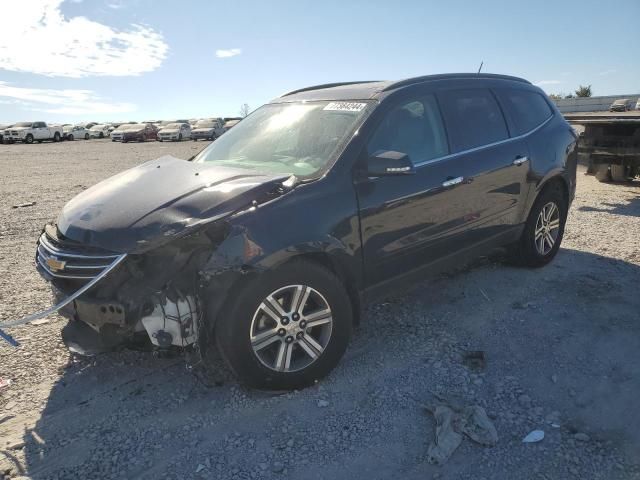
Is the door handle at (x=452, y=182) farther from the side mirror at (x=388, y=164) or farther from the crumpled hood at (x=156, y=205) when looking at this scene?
the crumpled hood at (x=156, y=205)

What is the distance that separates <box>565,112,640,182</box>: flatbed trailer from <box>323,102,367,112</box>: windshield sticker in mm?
7292

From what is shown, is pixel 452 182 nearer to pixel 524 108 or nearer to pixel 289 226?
pixel 289 226

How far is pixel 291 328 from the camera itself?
3109 mm

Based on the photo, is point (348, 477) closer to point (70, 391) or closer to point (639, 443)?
point (639, 443)

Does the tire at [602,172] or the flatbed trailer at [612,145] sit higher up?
the flatbed trailer at [612,145]

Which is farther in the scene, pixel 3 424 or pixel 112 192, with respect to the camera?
pixel 112 192

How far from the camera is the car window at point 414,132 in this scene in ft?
11.9

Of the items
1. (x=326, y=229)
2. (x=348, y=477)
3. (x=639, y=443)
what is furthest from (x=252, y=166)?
(x=639, y=443)

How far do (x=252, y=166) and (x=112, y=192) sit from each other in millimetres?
970

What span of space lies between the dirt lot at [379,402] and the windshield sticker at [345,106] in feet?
5.57

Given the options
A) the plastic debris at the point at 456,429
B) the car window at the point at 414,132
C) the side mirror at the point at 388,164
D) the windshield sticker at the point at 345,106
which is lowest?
the plastic debris at the point at 456,429

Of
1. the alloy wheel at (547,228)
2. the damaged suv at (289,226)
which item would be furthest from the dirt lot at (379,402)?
the alloy wheel at (547,228)

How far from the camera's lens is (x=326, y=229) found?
315 centimetres

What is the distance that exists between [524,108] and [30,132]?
4449cm
